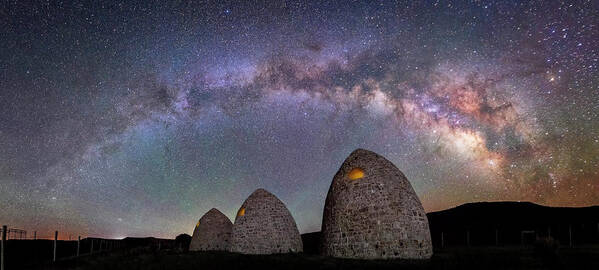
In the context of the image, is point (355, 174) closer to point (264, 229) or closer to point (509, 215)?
point (264, 229)

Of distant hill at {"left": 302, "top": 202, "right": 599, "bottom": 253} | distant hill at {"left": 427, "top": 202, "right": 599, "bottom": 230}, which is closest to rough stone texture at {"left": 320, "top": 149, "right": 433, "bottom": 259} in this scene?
distant hill at {"left": 302, "top": 202, "right": 599, "bottom": 253}

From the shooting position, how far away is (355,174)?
22.4 meters

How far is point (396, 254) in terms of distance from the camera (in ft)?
64.0

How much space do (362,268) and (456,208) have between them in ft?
298

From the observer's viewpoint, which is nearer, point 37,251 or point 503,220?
point 37,251

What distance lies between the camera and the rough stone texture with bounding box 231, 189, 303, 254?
26609mm

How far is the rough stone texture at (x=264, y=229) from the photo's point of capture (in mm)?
26609

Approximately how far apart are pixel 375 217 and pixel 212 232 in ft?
56.5

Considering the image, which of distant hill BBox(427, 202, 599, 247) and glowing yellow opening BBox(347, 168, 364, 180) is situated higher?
glowing yellow opening BBox(347, 168, 364, 180)

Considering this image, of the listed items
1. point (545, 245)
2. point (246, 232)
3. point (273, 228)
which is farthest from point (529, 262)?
point (246, 232)

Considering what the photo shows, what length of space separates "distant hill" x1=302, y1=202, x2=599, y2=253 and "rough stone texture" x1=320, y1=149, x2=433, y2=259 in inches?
1372

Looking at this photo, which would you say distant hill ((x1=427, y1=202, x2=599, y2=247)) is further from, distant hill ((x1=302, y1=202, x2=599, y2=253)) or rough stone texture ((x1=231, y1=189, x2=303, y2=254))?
rough stone texture ((x1=231, y1=189, x2=303, y2=254))

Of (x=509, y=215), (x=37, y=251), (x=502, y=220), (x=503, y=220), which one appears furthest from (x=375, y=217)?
(x=509, y=215)

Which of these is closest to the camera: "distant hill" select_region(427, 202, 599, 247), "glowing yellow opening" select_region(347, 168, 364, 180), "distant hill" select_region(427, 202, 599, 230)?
"glowing yellow opening" select_region(347, 168, 364, 180)
